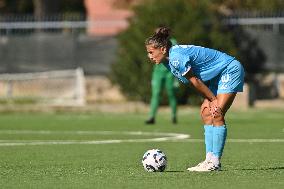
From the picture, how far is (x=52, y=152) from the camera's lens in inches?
683

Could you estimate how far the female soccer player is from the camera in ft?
44.1

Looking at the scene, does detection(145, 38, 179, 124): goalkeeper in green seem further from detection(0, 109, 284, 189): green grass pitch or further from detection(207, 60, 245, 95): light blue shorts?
detection(207, 60, 245, 95): light blue shorts

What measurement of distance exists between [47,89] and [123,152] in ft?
57.1

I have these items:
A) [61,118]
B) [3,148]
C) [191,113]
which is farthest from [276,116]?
[3,148]

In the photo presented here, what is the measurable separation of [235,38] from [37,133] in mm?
15376

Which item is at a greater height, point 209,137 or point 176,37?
point 209,137

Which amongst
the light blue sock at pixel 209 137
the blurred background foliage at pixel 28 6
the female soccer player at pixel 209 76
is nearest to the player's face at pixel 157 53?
the female soccer player at pixel 209 76

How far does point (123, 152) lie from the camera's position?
1731cm

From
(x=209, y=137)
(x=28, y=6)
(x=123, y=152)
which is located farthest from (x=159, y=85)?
(x=28, y=6)

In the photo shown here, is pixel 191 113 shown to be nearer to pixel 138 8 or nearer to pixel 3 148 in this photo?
pixel 138 8

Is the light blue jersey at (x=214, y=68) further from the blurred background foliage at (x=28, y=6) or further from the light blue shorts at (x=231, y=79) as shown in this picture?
the blurred background foliage at (x=28, y=6)

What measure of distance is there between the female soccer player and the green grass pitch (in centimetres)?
42

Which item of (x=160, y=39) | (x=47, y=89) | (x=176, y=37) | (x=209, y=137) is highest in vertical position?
(x=160, y=39)

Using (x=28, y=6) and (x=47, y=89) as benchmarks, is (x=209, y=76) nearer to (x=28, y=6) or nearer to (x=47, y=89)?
(x=47, y=89)
